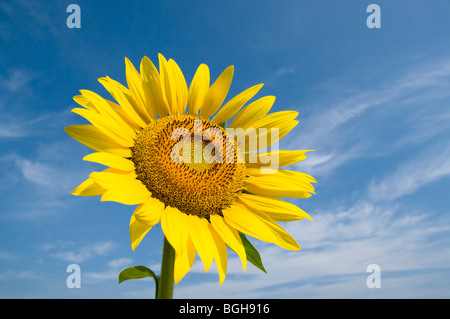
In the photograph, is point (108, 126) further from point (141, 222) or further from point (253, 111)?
point (253, 111)

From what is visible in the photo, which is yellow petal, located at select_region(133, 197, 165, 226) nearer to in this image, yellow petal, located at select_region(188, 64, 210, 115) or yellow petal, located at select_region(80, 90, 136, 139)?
yellow petal, located at select_region(80, 90, 136, 139)

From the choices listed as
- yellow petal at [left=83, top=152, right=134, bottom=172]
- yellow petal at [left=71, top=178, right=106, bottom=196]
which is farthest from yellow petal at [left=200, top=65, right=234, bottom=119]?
yellow petal at [left=71, top=178, right=106, bottom=196]

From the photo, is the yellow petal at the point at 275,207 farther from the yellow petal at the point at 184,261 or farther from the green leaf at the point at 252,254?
the yellow petal at the point at 184,261

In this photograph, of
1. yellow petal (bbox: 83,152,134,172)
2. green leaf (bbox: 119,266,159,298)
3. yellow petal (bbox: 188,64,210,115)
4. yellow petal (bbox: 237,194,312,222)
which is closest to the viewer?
yellow petal (bbox: 83,152,134,172)

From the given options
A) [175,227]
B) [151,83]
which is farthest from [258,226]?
[151,83]

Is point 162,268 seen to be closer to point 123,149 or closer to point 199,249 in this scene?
point 199,249

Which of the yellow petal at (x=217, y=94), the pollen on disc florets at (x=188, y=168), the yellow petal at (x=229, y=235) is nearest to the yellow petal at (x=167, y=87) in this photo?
the pollen on disc florets at (x=188, y=168)
